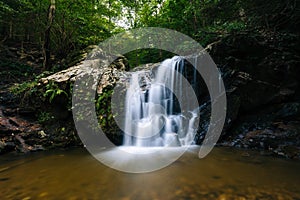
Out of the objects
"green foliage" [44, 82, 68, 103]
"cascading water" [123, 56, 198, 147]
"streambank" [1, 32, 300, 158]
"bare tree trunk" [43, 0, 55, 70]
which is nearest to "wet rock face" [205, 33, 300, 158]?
"streambank" [1, 32, 300, 158]

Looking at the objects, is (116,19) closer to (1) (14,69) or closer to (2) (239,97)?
(1) (14,69)

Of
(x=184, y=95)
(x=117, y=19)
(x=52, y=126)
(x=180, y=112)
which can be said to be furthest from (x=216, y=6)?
(x=117, y=19)

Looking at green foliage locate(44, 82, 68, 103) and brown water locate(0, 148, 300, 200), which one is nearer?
brown water locate(0, 148, 300, 200)

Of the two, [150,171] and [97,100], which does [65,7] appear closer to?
[97,100]

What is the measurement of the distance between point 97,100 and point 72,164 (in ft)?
7.97

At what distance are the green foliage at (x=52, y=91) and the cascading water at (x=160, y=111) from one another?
1.94m

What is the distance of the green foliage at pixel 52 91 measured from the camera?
18.4ft

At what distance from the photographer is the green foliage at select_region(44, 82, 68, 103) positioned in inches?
221

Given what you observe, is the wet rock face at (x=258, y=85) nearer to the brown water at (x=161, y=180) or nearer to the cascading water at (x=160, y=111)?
the cascading water at (x=160, y=111)

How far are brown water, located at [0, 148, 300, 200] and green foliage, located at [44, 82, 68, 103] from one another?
2.01 metres

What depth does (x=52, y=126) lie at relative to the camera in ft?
19.0

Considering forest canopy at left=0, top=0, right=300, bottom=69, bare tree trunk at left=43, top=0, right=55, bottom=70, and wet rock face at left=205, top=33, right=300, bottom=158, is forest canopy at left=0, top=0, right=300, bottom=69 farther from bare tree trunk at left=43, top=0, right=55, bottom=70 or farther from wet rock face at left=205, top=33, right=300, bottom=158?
wet rock face at left=205, top=33, right=300, bottom=158

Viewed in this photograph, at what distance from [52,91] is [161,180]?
14.2ft

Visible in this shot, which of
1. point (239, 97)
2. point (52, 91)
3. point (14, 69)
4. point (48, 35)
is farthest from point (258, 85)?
point (14, 69)
